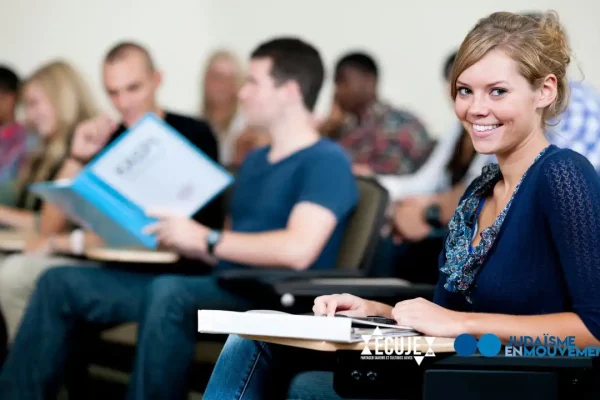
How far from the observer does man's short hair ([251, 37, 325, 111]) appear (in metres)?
2.72

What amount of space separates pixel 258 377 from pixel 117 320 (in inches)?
44.9

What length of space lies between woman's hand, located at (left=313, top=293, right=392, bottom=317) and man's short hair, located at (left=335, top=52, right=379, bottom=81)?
2.74 meters

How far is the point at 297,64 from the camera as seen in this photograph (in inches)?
107

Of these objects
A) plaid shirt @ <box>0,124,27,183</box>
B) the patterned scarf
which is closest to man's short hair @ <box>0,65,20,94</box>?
plaid shirt @ <box>0,124,27,183</box>

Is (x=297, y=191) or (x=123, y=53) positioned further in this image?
(x=123, y=53)

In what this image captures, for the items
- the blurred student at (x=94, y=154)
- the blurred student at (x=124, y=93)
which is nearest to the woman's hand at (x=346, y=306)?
the blurred student at (x=94, y=154)

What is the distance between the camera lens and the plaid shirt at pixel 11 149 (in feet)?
14.1

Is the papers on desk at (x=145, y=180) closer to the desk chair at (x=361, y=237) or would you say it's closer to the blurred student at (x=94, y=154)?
the blurred student at (x=94, y=154)

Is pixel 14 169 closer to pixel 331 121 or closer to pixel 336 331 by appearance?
pixel 331 121

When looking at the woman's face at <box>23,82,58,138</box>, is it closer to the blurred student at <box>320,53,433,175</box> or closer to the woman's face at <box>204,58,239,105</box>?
the woman's face at <box>204,58,239,105</box>

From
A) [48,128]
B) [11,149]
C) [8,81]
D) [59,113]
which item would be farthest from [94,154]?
[8,81]

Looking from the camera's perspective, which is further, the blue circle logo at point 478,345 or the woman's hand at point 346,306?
the woman's hand at point 346,306

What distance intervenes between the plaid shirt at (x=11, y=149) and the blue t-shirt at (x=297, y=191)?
1.98 m

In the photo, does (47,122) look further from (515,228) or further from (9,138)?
(515,228)
